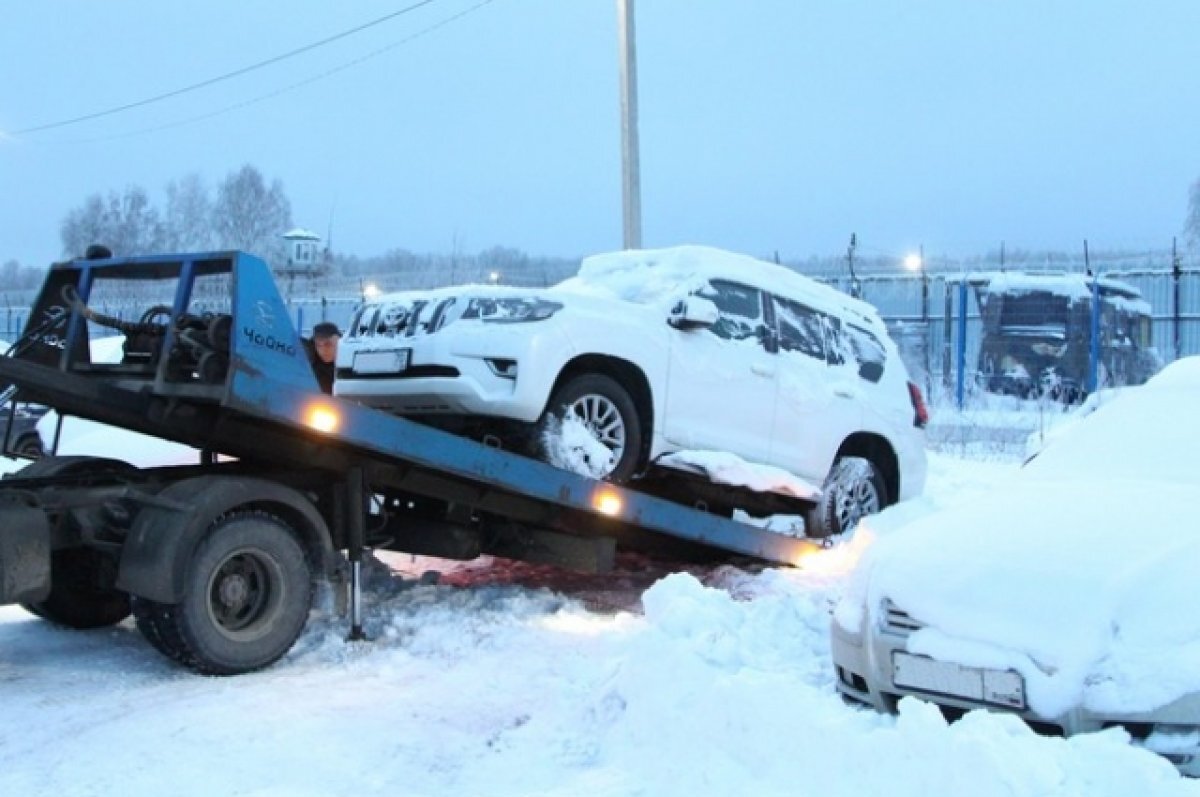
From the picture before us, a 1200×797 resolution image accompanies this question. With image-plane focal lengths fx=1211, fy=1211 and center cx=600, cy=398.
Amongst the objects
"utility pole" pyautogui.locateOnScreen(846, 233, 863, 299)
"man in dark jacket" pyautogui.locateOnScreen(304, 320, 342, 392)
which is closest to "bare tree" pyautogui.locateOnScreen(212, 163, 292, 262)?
"utility pole" pyautogui.locateOnScreen(846, 233, 863, 299)

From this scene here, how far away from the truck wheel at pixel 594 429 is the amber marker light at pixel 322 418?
1.51 m

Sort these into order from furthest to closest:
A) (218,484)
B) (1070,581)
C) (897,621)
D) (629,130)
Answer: (629,130)
(218,484)
(897,621)
(1070,581)

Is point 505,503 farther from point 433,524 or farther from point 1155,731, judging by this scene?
point 1155,731

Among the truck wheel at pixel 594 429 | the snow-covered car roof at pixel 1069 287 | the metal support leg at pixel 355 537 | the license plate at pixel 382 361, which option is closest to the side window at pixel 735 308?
the truck wheel at pixel 594 429

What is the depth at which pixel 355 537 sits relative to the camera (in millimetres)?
6332

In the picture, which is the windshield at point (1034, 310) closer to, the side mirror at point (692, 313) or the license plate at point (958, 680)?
the side mirror at point (692, 313)

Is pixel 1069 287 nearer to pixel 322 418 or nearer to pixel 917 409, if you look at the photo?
pixel 917 409

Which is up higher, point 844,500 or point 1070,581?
point 1070,581

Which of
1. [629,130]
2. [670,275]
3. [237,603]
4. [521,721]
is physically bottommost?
[521,721]

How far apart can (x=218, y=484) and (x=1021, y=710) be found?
11.8 ft

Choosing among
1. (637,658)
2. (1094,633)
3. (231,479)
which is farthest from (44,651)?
(1094,633)

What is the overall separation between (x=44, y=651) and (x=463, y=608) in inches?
86.3

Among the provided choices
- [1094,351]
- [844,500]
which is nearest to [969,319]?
[1094,351]

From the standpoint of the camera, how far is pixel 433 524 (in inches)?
281
